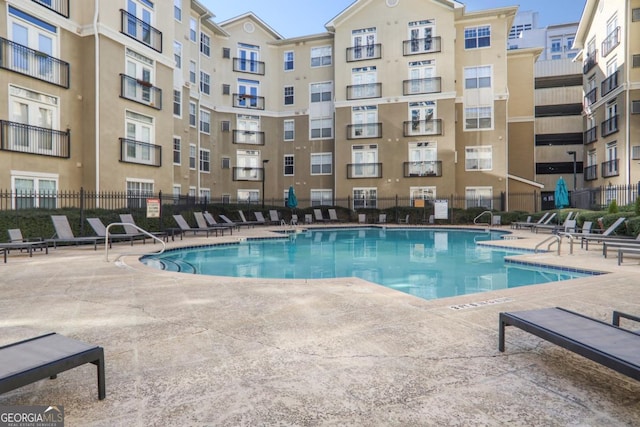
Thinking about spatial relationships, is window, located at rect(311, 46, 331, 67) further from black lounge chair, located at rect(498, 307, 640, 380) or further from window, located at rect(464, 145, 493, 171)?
black lounge chair, located at rect(498, 307, 640, 380)

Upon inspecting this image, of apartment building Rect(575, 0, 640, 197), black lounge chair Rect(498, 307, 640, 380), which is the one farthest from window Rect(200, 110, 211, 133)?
black lounge chair Rect(498, 307, 640, 380)

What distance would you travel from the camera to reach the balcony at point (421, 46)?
26.0 meters

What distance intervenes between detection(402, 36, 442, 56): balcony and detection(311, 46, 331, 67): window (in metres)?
5.85

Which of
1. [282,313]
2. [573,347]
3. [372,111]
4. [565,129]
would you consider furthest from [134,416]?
[565,129]

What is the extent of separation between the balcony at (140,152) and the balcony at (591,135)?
28.3 metres

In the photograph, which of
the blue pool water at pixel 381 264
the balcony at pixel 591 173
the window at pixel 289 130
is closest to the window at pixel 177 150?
the window at pixel 289 130

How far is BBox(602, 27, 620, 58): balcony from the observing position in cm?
2330

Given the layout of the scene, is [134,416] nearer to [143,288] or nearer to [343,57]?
[143,288]

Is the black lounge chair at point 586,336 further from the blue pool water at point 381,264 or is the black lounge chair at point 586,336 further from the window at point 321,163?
the window at point 321,163

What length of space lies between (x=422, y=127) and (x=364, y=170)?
4.83m

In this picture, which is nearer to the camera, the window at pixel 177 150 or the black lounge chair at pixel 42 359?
the black lounge chair at pixel 42 359

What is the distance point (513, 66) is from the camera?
94.7 feet

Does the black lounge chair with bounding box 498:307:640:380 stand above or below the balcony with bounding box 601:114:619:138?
below

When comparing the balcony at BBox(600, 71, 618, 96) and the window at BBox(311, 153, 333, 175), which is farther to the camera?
the window at BBox(311, 153, 333, 175)
